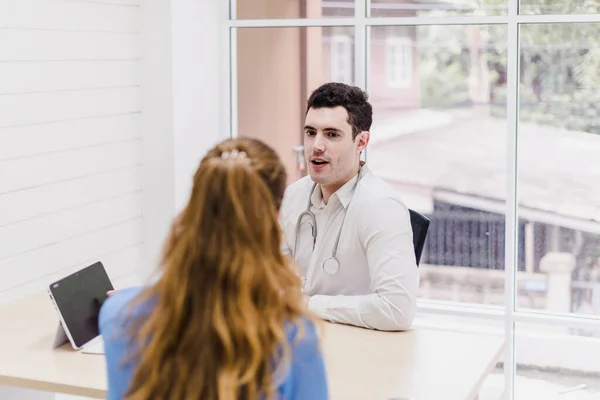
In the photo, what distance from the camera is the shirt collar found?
290 cm

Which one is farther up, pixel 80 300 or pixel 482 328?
pixel 80 300

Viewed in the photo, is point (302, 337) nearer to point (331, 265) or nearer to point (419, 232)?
point (331, 265)

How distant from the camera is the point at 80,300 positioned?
2480 millimetres

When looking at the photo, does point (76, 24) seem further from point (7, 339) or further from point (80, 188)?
point (7, 339)

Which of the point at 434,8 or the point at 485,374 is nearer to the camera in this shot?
the point at 485,374

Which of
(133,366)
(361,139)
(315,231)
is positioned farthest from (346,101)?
(133,366)

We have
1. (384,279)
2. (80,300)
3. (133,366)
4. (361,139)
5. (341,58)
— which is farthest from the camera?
(341,58)

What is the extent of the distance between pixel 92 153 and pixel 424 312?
155 centimetres

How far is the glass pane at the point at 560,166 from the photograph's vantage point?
3.62 m

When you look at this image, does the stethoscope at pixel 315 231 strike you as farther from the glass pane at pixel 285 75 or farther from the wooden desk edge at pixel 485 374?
the glass pane at pixel 285 75

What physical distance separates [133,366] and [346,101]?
164 cm

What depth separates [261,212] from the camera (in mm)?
1520

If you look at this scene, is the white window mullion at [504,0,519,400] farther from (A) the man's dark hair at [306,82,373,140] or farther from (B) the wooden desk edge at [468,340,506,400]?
(B) the wooden desk edge at [468,340,506,400]

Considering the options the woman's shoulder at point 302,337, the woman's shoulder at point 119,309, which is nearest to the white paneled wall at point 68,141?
the woman's shoulder at point 119,309
